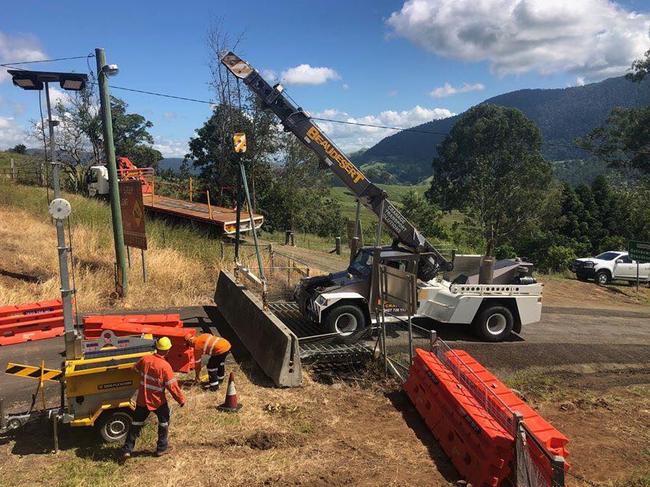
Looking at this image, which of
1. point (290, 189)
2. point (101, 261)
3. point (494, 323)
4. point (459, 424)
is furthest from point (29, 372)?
point (290, 189)

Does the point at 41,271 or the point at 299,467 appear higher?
the point at 41,271

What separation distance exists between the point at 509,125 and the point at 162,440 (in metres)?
66.4

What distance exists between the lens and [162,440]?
19.8ft

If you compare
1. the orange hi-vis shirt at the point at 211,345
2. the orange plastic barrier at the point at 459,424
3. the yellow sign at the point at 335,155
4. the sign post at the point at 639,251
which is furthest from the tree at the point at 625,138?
the orange hi-vis shirt at the point at 211,345

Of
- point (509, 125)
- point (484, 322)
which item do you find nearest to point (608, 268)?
point (484, 322)

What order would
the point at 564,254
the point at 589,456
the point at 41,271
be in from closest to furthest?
the point at 589,456 → the point at 41,271 → the point at 564,254

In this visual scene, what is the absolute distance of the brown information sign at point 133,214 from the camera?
12.1 meters

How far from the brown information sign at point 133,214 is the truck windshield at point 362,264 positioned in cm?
489

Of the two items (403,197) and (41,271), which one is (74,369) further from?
(403,197)

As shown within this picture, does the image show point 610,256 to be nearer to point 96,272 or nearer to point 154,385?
point 96,272

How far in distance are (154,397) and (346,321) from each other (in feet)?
16.9

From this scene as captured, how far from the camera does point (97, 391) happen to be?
6207mm

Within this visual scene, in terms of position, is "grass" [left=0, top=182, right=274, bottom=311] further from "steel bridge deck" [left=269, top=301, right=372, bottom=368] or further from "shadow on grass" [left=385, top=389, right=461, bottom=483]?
"shadow on grass" [left=385, top=389, right=461, bottom=483]

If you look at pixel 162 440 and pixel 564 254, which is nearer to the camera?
pixel 162 440
